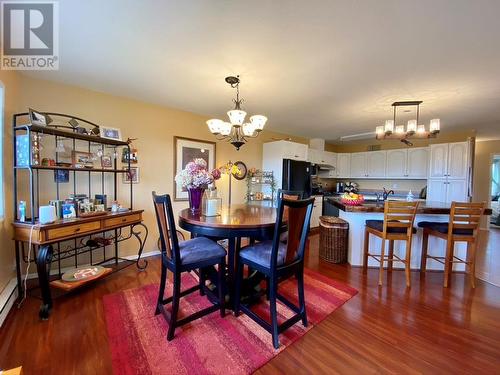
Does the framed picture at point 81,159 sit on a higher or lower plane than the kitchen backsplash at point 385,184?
higher

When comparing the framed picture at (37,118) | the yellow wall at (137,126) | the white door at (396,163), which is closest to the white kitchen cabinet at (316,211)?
the white door at (396,163)

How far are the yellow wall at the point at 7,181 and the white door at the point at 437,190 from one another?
6.81 meters

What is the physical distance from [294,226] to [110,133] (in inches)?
109

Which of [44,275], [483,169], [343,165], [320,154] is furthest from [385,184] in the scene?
[44,275]

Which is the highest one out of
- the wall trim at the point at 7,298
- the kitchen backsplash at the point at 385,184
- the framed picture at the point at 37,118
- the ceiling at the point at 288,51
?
the ceiling at the point at 288,51

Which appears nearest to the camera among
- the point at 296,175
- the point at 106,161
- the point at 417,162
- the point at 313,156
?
the point at 106,161

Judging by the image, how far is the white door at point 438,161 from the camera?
14.9 ft

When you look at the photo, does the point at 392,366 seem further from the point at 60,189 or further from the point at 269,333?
the point at 60,189

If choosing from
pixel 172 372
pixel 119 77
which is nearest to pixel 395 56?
pixel 119 77

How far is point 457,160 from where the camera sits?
4.41m

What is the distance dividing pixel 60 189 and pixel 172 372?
2.51 metres

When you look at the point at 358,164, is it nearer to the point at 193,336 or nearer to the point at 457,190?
the point at 457,190

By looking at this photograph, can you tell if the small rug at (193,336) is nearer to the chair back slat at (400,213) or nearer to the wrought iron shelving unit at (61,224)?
the wrought iron shelving unit at (61,224)

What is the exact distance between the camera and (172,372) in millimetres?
1353
